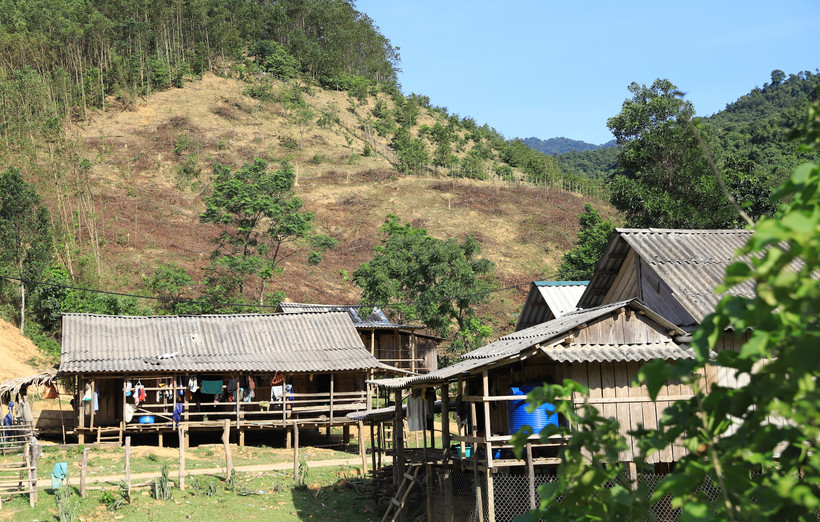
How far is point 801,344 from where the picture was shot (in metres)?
2.61

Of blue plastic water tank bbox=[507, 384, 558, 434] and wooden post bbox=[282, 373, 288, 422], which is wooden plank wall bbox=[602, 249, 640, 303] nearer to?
blue plastic water tank bbox=[507, 384, 558, 434]

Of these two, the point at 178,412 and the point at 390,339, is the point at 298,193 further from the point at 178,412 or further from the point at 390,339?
the point at 178,412

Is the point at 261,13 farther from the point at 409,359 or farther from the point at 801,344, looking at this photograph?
the point at 801,344

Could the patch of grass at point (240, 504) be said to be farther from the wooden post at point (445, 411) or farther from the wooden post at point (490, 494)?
the wooden post at point (490, 494)

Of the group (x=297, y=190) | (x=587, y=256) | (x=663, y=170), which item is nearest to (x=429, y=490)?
(x=663, y=170)

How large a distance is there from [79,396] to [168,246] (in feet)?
90.5

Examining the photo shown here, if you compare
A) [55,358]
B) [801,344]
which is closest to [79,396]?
[55,358]

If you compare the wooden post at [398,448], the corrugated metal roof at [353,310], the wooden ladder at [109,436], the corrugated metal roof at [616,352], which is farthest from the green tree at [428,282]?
the corrugated metal roof at [616,352]

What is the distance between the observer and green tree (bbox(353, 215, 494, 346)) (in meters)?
36.5

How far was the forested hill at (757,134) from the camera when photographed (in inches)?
1343

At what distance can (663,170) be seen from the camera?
95.6 feet

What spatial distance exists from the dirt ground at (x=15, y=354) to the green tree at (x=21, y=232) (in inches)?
39.2

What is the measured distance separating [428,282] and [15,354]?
59.1 feet

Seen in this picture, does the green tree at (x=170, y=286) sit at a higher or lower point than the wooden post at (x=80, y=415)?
higher
